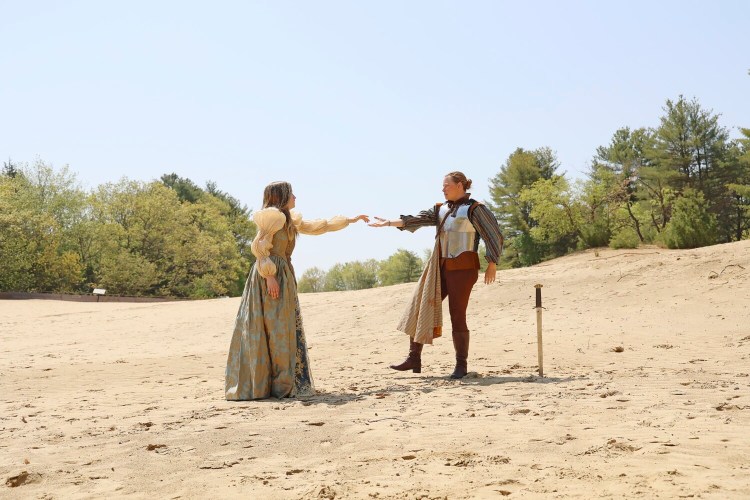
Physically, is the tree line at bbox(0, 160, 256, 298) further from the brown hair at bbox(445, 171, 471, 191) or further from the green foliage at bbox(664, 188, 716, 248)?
the brown hair at bbox(445, 171, 471, 191)

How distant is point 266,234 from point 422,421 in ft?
8.29

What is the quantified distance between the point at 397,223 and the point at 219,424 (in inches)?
140

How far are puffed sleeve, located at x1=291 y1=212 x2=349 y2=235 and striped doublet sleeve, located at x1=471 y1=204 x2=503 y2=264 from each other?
1407 millimetres

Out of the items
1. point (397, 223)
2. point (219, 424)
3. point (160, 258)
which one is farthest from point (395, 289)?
point (160, 258)

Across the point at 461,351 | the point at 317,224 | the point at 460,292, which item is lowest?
the point at 461,351

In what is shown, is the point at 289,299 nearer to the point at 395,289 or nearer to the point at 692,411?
the point at 692,411

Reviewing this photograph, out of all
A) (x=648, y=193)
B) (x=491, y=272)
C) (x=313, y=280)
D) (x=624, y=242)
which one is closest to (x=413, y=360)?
(x=491, y=272)

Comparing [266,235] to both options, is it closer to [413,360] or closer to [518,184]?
[413,360]

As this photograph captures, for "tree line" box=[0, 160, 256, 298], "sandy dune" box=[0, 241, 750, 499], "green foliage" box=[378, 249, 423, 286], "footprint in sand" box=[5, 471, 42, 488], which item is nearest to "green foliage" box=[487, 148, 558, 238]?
"green foliage" box=[378, 249, 423, 286]

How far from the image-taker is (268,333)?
743 cm

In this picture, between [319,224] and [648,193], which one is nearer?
[319,224]

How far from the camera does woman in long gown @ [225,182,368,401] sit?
7348mm

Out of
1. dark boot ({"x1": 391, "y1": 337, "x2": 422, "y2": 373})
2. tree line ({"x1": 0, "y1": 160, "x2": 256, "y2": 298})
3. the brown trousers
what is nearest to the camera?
the brown trousers

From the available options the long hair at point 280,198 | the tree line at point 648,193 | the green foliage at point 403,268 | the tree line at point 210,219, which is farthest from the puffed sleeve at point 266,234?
the green foliage at point 403,268
